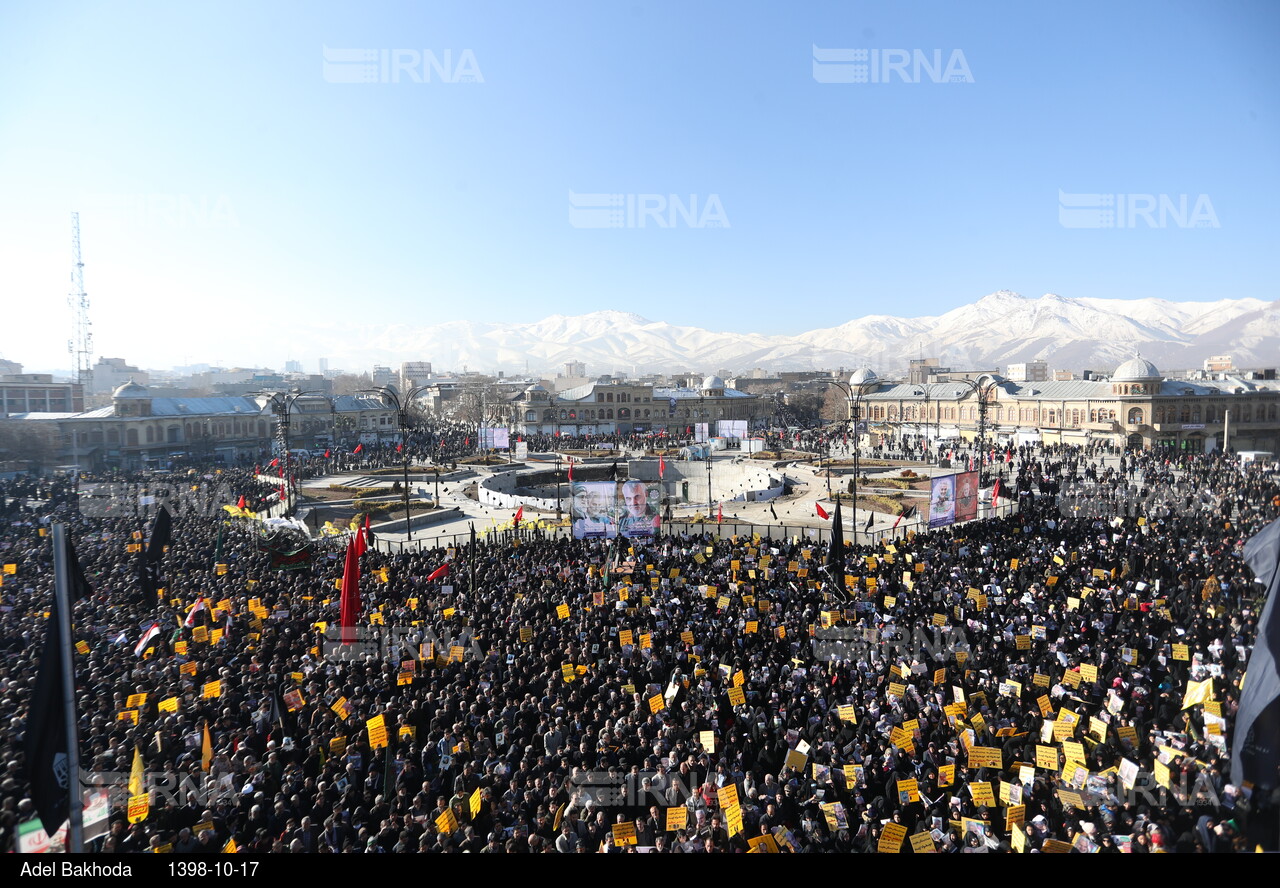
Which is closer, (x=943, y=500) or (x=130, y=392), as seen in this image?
(x=943, y=500)

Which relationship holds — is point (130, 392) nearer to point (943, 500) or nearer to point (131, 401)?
point (131, 401)

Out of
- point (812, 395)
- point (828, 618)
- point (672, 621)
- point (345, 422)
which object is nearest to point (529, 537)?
point (672, 621)

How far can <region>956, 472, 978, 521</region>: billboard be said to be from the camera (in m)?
20.2

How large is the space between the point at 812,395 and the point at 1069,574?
97903mm

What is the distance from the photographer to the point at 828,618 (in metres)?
13.3

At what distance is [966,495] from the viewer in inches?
805

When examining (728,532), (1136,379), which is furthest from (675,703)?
(1136,379)

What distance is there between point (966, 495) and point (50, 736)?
21.3 meters

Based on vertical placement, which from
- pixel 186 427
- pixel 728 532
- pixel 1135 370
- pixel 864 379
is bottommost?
pixel 728 532

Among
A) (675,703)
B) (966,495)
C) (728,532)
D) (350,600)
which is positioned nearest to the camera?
(675,703)

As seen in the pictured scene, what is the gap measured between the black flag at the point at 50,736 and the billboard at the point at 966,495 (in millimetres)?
20474

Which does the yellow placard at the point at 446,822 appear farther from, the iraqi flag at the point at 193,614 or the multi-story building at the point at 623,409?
the multi-story building at the point at 623,409

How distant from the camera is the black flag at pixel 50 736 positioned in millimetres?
4570

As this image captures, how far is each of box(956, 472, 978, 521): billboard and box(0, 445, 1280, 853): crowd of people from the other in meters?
2.39
